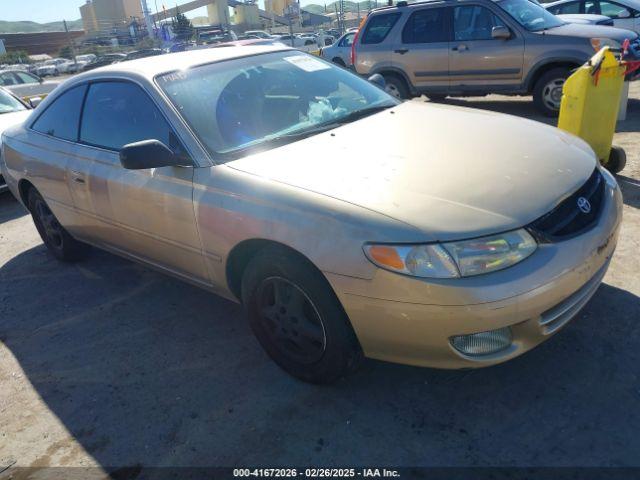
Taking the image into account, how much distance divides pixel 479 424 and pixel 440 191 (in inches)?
41.0

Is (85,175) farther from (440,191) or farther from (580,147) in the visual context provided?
(580,147)

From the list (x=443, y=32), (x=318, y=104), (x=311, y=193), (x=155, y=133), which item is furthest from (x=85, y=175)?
(x=443, y=32)

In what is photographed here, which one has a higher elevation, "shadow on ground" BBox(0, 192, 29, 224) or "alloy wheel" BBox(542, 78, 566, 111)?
"alloy wheel" BBox(542, 78, 566, 111)

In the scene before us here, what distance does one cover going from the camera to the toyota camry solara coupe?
2.12m

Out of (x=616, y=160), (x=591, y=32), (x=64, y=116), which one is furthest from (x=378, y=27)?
(x=64, y=116)

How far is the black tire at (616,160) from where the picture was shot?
4930mm

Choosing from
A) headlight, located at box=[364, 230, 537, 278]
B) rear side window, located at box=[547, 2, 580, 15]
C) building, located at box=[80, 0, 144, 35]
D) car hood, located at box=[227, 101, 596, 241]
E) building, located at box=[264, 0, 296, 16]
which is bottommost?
headlight, located at box=[364, 230, 537, 278]

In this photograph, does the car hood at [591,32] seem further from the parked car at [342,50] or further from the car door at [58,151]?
the car door at [58,151]

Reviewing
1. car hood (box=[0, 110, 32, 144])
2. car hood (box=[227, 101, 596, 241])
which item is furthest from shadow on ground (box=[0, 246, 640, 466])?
car hood (box=[0, 110, 32, 144])

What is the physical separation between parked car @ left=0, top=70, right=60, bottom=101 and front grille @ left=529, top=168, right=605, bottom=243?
1193 centimetres

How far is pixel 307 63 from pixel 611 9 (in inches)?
385

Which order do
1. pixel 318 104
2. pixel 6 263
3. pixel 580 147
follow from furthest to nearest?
pixel 6 263 → pixel 318 104 → pixel 580 147

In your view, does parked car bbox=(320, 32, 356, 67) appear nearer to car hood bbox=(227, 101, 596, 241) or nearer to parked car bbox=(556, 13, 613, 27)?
parked car bbox=(556, 13, 613, 27)

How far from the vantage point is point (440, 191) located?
2293mm
